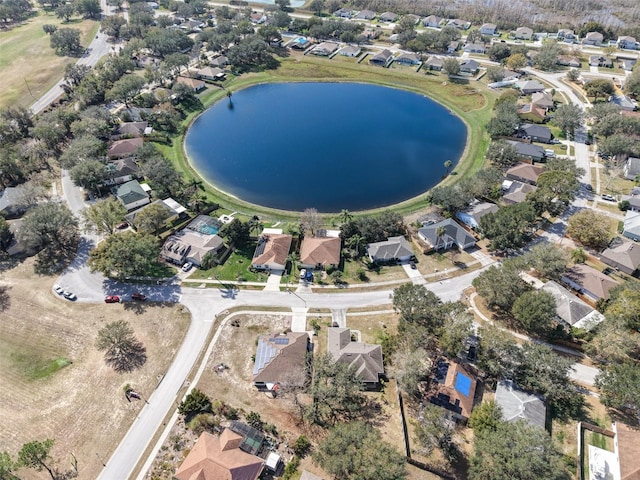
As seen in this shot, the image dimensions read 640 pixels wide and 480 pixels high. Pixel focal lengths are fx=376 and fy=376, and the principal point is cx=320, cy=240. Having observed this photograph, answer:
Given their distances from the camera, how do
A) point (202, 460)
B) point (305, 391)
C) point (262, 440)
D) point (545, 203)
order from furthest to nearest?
point (545, 203) → point (305, 391) → point (262, 440) → point (202, 460)

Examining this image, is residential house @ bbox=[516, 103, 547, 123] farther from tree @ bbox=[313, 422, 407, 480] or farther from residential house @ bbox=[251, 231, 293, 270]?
tree @ bbox=[313, 422, 407, 480]

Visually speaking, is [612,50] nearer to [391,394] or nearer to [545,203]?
[545,203]

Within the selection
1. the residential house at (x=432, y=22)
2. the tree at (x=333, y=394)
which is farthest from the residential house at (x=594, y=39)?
the tree at (x=333, y=394)

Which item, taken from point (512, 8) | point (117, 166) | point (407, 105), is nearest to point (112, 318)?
point (117, 166)

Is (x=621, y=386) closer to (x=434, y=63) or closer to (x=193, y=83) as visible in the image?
(x=434, y=63)

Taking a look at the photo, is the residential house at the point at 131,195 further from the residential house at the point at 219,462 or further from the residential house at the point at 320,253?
the residential house at the point at 219,462

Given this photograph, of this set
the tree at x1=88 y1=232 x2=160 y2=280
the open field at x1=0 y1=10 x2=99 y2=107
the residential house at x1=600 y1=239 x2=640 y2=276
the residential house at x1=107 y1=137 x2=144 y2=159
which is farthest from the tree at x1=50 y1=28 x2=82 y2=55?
the residential house at x1=600 y1=239 x2=640 y2=276
